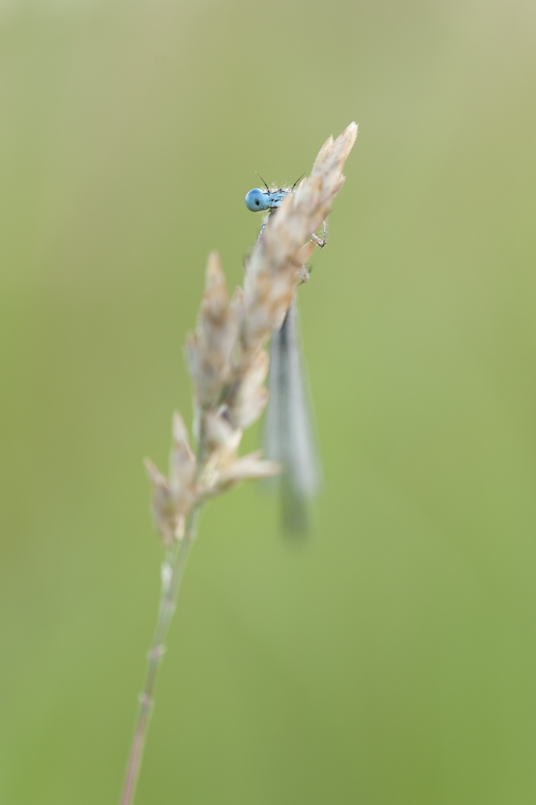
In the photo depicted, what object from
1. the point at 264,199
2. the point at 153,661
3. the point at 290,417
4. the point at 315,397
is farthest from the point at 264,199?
the point at 153,661

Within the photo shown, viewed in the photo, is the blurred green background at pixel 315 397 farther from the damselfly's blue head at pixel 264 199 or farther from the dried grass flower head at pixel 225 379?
the dried grass flower head at pixel 225 379

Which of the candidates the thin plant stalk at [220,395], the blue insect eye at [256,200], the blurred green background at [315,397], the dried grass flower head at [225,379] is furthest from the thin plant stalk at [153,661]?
the blue insect eye at [256,200]

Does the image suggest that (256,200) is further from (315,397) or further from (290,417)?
(315,397)

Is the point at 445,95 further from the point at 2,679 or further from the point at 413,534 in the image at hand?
the point at 2,679

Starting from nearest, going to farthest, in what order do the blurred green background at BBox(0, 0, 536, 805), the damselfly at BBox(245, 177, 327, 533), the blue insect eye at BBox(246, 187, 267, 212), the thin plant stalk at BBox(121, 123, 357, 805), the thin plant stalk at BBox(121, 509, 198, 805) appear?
the thin plant stalk at BBox(121, 509, 198, 805), the thin plant stalk at BBox(121, 123, 357, 805), the damselfly at BBox(245, 177, 327, 533), the blue insect eye at BBox(246, 187, 267, 212), the blurred green background at BBox(0, 0, 536, 805)

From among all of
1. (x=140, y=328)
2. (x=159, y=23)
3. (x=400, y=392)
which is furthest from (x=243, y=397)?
(x=159, y=23)

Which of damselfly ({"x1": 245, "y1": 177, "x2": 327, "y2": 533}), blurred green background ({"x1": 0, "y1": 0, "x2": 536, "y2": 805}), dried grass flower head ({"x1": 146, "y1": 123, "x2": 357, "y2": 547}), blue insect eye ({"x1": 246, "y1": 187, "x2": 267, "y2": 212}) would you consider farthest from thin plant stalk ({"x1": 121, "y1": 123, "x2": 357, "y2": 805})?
blurred green background ({"x1": 0, "y1": 0, "x2": 536, "y2": 805})

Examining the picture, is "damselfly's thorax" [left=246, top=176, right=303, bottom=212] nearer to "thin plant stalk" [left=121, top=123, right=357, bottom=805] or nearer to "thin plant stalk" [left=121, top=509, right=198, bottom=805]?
"thin plant stalk" [left=121, top=123, right=357, bottom=805]
